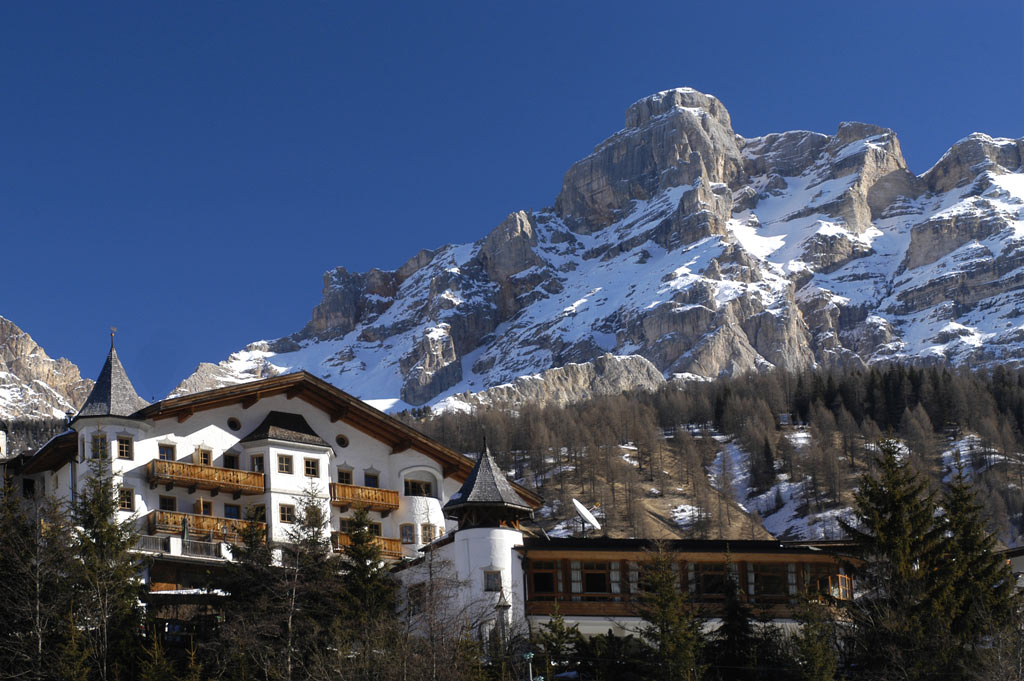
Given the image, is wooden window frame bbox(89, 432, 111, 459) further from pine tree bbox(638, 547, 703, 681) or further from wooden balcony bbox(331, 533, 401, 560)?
pine tree bbox(638, 547, 703, 681)

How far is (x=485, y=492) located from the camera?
54812 mm

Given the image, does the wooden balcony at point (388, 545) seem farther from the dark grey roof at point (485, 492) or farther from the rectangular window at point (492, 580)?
the rectangular window at point (492, 580)

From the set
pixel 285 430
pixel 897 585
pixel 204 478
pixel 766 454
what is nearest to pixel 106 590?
pixel 204 478

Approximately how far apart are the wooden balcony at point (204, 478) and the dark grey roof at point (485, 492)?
12384 mm

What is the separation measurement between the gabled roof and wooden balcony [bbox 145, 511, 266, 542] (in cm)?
471

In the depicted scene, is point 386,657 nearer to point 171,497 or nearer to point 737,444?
point 171,497

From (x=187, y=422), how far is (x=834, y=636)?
32165 millimetres

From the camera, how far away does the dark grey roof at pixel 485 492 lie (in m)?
54.5

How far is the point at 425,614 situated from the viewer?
44.2 m

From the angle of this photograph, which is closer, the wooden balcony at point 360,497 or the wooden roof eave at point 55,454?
the wooden roof eave at point 55,454

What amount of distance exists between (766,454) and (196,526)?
386ft

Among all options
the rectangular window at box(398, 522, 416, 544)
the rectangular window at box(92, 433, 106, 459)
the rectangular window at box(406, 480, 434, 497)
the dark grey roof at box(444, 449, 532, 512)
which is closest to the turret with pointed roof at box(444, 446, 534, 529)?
the dark grey roof at box(444, 449, 532, 512)

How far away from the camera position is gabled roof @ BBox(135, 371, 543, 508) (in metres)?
63.3

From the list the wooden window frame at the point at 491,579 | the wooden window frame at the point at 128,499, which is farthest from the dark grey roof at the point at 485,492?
the wooden window frame at the point at 128,499
